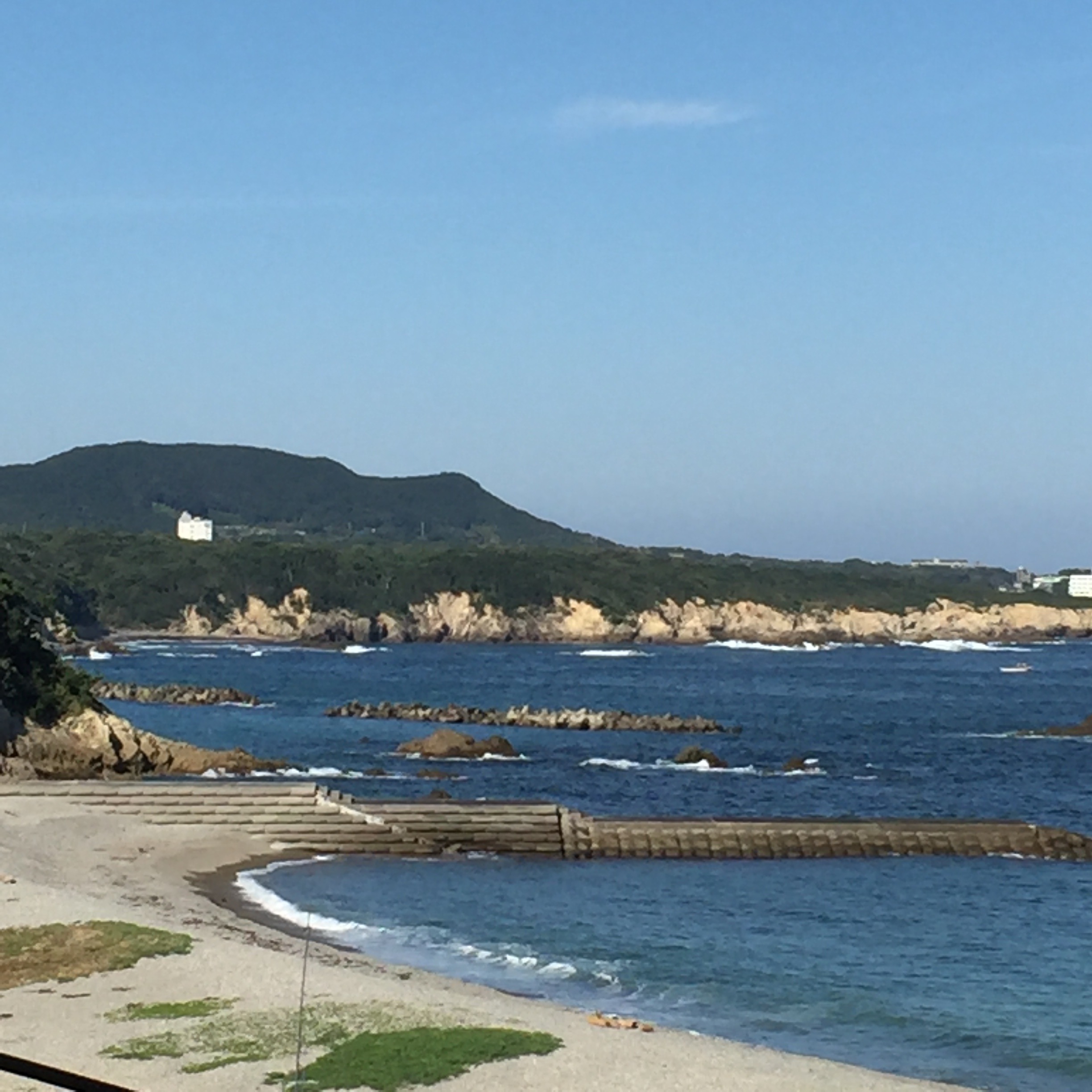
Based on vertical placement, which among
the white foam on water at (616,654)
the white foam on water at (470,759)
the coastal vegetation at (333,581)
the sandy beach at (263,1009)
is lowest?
the white foam on water at (470,759)

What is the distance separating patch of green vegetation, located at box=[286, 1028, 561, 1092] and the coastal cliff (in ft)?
510

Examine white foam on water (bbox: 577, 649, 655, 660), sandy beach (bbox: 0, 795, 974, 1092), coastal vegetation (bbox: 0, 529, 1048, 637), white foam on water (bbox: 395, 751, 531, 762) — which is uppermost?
coastal vegetation (bbox: 0, 529, 1048, 637)

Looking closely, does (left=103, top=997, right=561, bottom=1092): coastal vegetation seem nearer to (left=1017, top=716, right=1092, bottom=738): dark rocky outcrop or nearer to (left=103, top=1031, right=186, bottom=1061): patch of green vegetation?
(left=103, top=1031, right=186, bottom=1061): patch of green vegetation

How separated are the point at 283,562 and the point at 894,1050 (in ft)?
552

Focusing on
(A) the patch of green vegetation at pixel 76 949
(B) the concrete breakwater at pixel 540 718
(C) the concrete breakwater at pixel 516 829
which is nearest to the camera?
(A) the patch of green vegetation at pixel 76 949

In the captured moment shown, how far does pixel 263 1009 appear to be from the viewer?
65.8 ft

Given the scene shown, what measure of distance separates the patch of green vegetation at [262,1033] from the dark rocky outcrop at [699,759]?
4105cm

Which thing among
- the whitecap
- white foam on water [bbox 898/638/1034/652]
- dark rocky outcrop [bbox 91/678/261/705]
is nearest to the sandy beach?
the whitecap

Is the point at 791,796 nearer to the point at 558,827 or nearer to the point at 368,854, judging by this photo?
the point at 558,827

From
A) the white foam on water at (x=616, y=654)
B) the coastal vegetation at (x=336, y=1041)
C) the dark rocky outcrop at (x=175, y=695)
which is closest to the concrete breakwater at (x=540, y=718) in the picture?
the dark rocky outcrop at (x=175, y=695)

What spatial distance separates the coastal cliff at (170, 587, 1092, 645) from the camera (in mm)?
177875

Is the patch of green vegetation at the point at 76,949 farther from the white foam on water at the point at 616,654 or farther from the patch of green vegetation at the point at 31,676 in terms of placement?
the white foam on water at the point at 616,654

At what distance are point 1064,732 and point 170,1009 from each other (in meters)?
61.9

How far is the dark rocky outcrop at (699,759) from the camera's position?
60906mm
